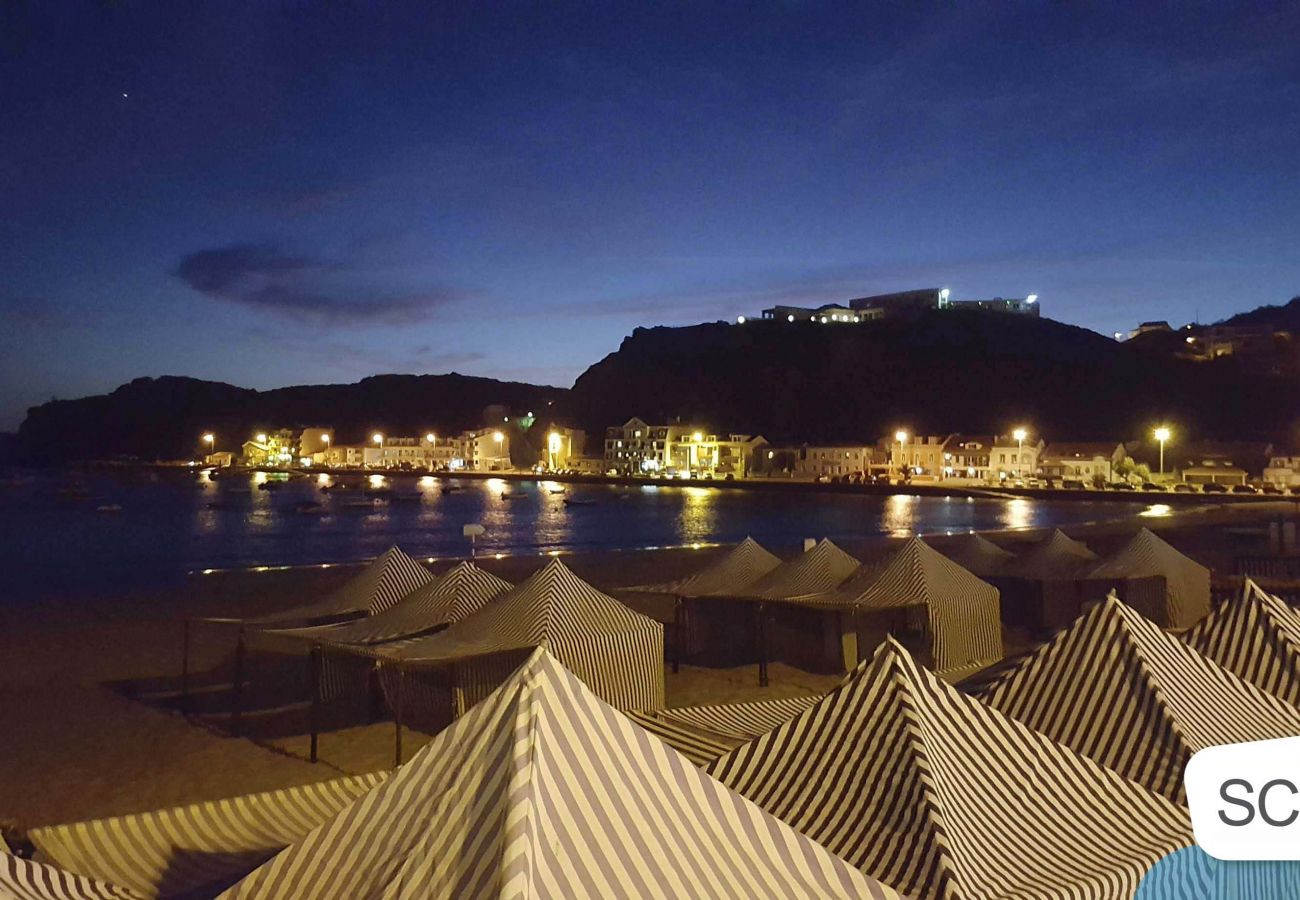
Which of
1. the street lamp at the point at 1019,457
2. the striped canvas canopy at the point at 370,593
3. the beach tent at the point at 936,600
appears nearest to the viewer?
the striped canvas canopy at the point at 370,593

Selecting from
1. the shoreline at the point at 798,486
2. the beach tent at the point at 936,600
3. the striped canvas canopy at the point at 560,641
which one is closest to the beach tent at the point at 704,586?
the beach tent at the point at 936,600

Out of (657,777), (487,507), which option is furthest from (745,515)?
(657,777)

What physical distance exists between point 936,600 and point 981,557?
577cm

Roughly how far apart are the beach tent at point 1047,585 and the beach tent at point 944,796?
38.4 feet

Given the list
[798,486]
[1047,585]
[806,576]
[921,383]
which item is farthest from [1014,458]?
[806,576]

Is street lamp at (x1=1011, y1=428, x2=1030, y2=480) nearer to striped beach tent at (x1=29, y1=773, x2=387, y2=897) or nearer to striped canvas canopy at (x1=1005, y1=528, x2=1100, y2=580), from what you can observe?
striped canvas canopy at (x1=1005, y1=528, x2=1100, y2=580)

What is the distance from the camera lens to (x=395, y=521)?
64562 mm

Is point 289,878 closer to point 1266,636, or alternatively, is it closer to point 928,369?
point 1266,636

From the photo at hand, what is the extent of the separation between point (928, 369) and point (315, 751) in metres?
120

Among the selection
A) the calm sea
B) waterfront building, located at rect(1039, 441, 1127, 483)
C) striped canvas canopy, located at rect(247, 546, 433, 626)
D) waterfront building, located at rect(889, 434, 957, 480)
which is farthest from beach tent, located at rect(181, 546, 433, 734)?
waterfront building, located at rect(889, 434, 957, 480)

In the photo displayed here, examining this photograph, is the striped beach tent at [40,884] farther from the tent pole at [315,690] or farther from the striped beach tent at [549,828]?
the tent pole at [315,690]

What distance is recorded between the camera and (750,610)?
46.4 feet

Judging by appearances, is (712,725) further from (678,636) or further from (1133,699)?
(678,636)

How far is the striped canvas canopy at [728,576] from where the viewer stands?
13.9 metres
